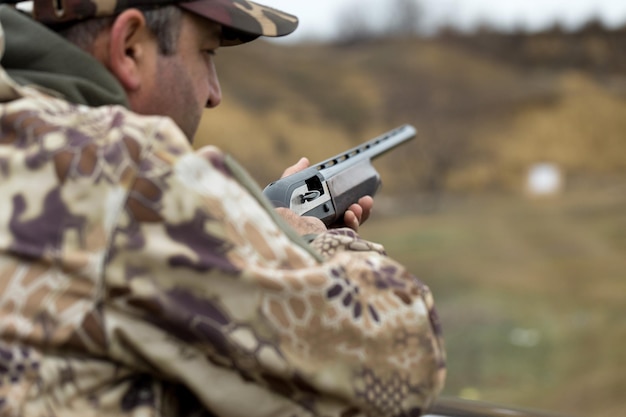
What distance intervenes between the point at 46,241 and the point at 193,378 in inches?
13.3

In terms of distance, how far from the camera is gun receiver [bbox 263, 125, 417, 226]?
282 cm

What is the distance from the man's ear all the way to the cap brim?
0.32 feet

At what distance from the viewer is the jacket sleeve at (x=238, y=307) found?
1.53 metres

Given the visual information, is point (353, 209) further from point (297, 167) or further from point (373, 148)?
point (373, 148)

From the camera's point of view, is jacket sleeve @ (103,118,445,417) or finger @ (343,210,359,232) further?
finger @ (343,210,359,232)

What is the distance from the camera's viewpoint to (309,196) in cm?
298

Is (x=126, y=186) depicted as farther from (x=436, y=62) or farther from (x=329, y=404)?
(x=436, y=62)

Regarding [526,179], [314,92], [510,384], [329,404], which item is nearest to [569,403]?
[510,384]

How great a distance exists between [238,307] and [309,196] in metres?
1.44

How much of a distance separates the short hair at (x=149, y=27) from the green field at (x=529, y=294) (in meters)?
6.63

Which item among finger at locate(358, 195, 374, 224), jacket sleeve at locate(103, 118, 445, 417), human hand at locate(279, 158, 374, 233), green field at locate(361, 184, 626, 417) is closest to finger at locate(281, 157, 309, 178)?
human hand at locate(279, 158, 374, 233)

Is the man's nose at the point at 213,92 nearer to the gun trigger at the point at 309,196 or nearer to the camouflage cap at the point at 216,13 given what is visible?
the camouflage cap at the point at 216,13

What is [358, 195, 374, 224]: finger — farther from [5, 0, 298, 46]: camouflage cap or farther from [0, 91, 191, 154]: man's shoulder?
[0, 91, 191, 154]: man's shoulder

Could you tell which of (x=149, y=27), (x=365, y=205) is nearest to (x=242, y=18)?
(x=149, y=27)
